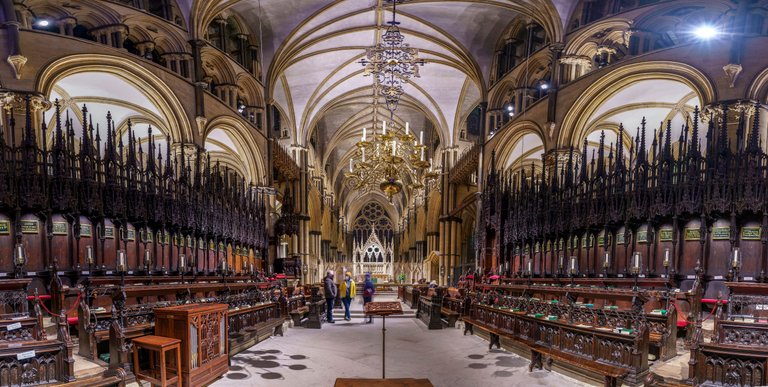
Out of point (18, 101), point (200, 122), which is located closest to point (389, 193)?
point (200, 122)

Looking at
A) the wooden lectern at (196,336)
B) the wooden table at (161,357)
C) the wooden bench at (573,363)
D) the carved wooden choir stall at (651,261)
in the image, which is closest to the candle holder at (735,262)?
the carved wooden choir stall at (651,261)

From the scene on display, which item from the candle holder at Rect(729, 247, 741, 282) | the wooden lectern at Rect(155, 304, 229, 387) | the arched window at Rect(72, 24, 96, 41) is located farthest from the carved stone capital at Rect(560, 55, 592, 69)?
the arched window at Rect(72, 24, 96, 41)

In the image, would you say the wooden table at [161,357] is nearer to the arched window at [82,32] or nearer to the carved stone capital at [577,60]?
the arched window at [82,32]

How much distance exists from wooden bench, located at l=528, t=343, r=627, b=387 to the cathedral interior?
0.21ft

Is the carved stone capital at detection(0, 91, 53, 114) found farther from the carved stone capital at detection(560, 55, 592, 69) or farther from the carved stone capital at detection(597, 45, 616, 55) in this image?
the carved stone capital at detection(597, 45, 616, 55)

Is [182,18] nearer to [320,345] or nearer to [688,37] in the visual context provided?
[320,345]

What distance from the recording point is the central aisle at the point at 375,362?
232 inches

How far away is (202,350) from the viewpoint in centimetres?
526

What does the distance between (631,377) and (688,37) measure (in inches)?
368

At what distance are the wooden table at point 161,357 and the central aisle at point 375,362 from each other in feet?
3.06

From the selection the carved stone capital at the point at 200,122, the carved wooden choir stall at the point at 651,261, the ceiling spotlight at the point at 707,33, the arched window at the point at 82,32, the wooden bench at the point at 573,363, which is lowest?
the wooden bench at the point at 573,363

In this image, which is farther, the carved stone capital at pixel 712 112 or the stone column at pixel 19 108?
the carved stone capital at pixel 712 112

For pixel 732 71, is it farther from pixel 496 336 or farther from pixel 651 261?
pixel 496 336

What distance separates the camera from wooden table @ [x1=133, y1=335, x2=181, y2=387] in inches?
178
